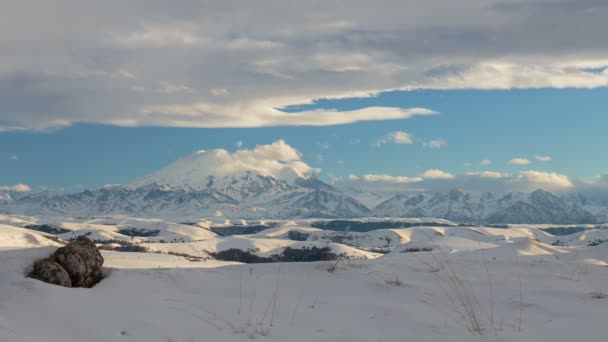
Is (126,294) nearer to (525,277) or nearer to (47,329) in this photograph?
(47,329)

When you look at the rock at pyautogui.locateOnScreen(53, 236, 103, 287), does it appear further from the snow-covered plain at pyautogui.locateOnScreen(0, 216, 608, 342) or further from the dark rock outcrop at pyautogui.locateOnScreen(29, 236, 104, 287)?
the snow-covered plain at pyautogui.locateOnScreen(0, 216, 608, 342)

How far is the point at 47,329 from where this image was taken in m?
6.96

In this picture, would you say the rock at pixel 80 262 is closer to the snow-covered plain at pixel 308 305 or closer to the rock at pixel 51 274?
the rock at pixel 51 274

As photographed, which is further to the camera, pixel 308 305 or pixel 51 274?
pixel 308 305

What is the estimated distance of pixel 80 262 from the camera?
986cm

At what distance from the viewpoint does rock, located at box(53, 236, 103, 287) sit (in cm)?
971

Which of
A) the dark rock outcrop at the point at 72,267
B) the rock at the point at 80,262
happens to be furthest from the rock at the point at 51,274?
the rock at the point at 80,262

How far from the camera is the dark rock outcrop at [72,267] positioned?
9297 millimetres

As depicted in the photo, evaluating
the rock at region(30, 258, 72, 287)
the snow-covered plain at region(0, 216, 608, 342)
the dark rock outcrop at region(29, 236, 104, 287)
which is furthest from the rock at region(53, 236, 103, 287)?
the snow-covered plain at region(0, 216, 608, 342)

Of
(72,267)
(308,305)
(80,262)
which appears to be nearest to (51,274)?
(72,267)

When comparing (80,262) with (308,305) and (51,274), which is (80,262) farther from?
(308,305)

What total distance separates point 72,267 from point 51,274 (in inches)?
18.5

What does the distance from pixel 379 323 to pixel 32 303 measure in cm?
529

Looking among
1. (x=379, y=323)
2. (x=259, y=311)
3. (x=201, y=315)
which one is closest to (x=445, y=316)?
(x=379, y=323)
